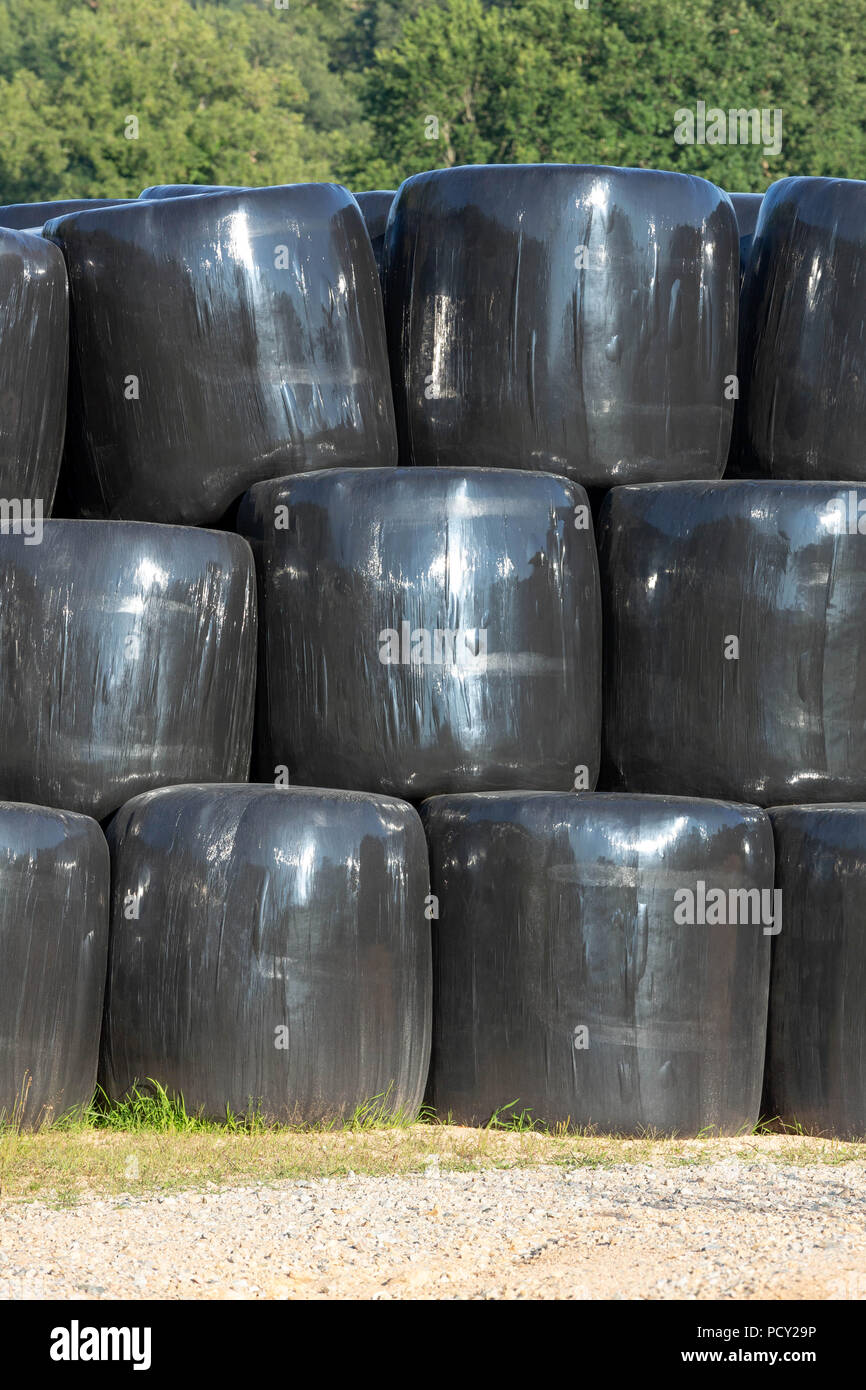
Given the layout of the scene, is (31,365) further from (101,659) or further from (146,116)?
(146,116)

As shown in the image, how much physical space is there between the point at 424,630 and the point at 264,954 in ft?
4.67

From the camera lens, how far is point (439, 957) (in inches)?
252

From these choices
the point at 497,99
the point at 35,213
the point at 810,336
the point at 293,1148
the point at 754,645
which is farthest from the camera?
the point at 497,99

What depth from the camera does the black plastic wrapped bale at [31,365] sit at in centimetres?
682

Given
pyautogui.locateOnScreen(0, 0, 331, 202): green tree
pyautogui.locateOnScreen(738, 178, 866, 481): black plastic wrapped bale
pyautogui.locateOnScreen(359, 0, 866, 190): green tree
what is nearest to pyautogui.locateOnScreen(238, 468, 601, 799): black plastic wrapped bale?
pyautogui.locateOnScreen(738, 178, 866, 481): black plastic wrapped bale

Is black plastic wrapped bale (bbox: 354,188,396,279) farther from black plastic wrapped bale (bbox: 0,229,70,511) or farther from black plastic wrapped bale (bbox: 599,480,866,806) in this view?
black plastic wrapped bale (bbox: 599,480,866,806)

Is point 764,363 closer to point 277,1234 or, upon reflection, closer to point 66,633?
point 66,633

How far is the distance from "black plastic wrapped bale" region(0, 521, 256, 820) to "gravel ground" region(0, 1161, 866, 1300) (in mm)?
1905

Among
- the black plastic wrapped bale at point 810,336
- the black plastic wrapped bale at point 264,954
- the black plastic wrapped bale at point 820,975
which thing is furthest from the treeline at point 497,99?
the black plastic wrapped bale at point 264,954

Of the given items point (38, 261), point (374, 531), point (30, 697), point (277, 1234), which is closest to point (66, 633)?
point (30, 697)

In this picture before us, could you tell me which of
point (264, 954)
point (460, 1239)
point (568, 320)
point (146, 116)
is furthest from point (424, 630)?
point (146, 116)

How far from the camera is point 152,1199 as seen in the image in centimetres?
502

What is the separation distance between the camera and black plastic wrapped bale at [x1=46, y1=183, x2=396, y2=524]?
6926 millimetres

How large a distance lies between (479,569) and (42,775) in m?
1.89
